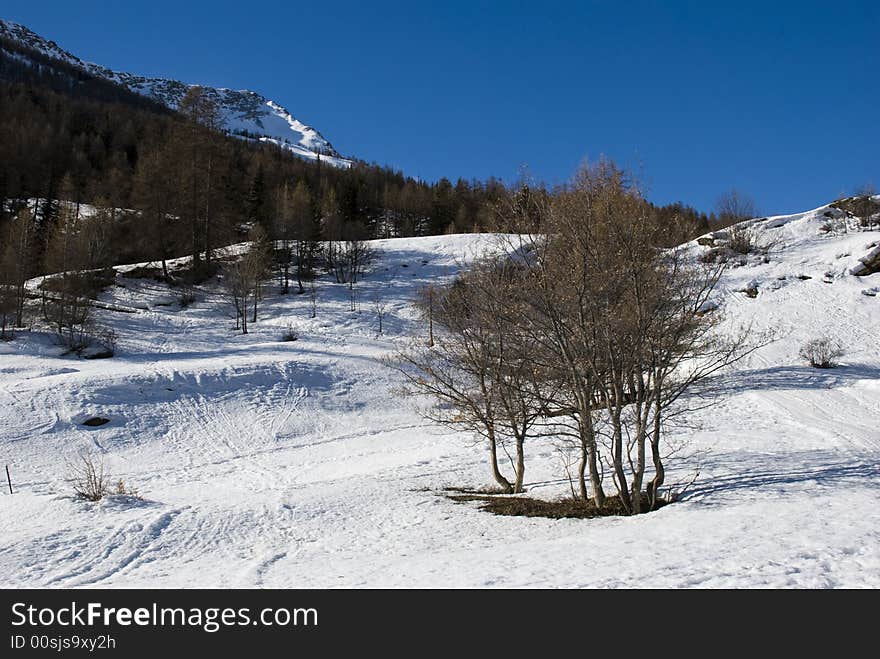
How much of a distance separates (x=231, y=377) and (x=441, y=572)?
21.5 m

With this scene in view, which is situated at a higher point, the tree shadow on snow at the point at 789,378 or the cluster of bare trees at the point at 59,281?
the cluster of bare trees at the point at 59,281

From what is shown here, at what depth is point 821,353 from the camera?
24.2 meters

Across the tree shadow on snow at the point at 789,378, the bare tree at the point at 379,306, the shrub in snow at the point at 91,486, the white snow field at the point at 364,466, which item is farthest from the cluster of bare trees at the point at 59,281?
the tree shadow on snow at the point at 789,378

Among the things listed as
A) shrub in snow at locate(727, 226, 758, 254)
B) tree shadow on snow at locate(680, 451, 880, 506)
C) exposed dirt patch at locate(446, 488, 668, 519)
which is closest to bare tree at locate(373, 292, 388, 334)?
exposed dirt patch at locate(446, 488, 668, 519)

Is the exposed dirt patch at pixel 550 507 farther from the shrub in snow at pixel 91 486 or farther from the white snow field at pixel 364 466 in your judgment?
the shrub in snow at pixel 91 486

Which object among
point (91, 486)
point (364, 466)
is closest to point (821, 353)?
point (364, 466)

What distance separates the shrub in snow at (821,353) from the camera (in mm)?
23922

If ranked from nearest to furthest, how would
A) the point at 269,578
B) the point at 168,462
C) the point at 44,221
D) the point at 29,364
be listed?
the point at 269,578 < the point at 168,462 < the point at 29,364 < the point at 44,221

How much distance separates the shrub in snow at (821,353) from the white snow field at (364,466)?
1.90 ft

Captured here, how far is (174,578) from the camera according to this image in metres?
7.76

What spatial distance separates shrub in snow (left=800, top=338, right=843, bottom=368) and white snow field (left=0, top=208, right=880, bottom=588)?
0.58 metres

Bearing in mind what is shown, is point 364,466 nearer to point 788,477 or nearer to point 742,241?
point 788,477
